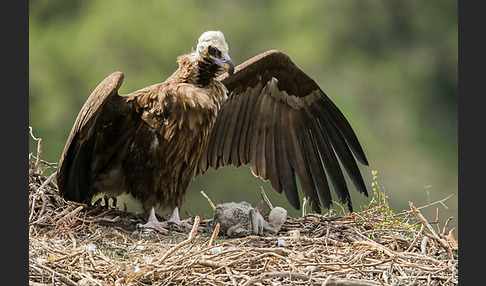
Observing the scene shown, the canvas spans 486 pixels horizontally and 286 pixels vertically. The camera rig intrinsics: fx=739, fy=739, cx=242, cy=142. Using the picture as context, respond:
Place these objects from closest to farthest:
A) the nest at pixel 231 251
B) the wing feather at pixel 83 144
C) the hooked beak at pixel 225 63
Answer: the nest at pixel 231 251, the wing feather at pixel 83 144, the hooked beak at pixel 225 63

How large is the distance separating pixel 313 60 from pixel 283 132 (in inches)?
287

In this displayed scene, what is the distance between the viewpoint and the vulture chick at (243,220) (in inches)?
169

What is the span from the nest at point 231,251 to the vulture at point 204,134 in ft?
0.80

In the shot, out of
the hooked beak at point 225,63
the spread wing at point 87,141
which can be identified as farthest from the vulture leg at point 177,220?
the hooked beak at point 225,63

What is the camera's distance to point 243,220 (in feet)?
Result: 14.1

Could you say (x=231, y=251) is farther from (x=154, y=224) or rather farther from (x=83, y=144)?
(x=83, y=144)

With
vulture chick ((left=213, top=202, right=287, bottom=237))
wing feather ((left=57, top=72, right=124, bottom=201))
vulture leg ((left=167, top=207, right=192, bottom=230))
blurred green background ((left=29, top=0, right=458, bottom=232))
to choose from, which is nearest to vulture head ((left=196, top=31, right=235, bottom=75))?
wing feather ((left=57, top=72, right=124, bottom=201))

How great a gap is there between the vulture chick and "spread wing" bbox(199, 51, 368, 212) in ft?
2.09

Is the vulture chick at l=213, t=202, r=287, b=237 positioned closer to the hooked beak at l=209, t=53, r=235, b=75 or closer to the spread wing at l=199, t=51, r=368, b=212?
the spread wing at l=199, t=51, r=368, b=212

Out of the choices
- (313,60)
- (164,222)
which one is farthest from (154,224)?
(313,60)

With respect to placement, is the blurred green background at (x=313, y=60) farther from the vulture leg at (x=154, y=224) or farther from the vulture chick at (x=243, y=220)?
the vulture chick at (x=243, y=220)

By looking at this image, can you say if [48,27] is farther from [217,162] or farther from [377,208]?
[377,208]

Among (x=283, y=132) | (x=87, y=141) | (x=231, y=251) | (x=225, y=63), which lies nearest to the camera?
(x=231, y=251)

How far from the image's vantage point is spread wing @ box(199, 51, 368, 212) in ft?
16.9
